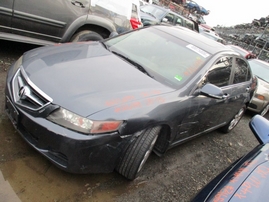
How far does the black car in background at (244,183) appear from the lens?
165 cm

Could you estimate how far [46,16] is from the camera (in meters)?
4.13

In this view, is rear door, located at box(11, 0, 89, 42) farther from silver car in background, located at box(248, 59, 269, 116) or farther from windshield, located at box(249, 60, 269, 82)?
windshield, located at box(249, 60, 269, 82)

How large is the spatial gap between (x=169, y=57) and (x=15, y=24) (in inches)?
99.7

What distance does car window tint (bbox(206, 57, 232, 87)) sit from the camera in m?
3.14

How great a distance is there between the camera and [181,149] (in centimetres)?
365

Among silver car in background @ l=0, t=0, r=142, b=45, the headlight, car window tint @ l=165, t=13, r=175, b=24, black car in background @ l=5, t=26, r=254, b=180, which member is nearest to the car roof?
black car in background @ l=5, t=26, r=254, b=180

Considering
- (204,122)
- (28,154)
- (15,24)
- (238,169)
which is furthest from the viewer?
(15,24)

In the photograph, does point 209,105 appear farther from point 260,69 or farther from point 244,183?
Answer: point 260,69

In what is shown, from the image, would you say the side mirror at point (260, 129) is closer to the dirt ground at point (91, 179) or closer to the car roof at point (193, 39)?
the dirt ground at point (91, 179)

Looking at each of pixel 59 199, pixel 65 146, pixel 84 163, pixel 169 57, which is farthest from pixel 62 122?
pixel 169 57

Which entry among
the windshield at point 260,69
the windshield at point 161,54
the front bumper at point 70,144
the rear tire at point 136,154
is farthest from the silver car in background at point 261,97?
the front bumper at point 70,144

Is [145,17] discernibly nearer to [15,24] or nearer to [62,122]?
[15,24]

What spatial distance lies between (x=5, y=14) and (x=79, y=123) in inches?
108

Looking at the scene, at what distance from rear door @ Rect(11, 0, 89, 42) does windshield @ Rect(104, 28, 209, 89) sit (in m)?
1.25
